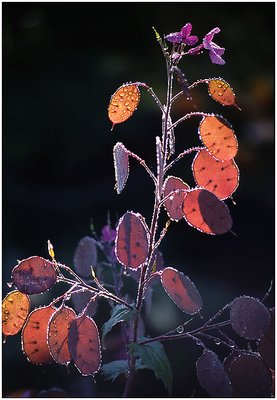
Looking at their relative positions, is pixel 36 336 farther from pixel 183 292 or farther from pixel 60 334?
pixel 183 292

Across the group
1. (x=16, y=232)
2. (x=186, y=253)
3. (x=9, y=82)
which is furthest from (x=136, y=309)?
→ (x=9, y=82)

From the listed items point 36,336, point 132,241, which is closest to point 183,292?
point 132,241

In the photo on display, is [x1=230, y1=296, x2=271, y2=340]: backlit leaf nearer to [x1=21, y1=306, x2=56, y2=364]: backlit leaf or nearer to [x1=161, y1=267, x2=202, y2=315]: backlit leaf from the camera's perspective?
[x1=161, y1=267, x2=202, y2=315]: backlit leaf

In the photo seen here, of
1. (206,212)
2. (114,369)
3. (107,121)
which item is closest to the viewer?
(206,212)

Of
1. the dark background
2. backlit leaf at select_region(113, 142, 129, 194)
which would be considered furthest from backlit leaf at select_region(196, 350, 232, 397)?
the dark background

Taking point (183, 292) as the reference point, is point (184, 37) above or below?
above

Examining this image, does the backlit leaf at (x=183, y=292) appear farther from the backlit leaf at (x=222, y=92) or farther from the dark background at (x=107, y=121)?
the dark background at (x=107, y=121)
